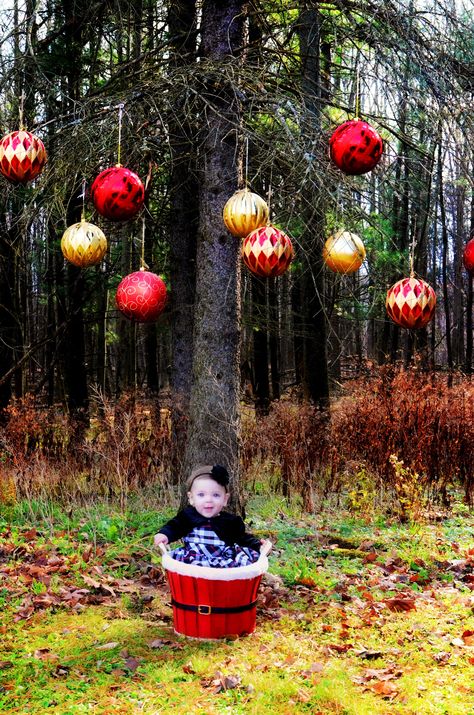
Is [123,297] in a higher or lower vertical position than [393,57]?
lower

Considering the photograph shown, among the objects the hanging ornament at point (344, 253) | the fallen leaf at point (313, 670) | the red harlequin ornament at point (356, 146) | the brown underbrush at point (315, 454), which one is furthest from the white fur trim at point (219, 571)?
the brown underbrush at point (315, 454)

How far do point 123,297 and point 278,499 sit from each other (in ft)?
12.3

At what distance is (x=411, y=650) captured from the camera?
3.99m

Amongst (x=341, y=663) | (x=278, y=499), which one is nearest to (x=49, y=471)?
(x=278, y=499)

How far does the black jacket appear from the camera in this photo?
412 centimetres

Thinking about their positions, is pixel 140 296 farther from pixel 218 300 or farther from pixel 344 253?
pixel 344 253

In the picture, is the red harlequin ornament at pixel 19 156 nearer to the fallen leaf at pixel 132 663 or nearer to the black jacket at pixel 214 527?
the black jacket at pixel 214 527

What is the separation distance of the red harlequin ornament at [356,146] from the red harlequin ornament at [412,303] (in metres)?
0.73

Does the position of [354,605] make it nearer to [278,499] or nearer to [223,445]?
[223,445]

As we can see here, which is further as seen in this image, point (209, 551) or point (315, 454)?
point (315, 454)

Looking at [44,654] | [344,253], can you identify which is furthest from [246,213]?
[44,654]

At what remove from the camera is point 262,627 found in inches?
171

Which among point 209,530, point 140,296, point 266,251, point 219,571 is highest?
point 266,251

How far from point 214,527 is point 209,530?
4 cm
